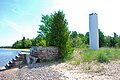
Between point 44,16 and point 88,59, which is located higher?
point 44,16

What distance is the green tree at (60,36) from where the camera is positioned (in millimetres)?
10995

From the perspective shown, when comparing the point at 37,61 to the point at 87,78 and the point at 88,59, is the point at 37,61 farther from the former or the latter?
the point at 87,78

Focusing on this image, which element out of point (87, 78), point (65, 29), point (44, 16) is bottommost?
point (87, 78)

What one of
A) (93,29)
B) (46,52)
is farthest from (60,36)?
(93,29)

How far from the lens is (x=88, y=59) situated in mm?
9406

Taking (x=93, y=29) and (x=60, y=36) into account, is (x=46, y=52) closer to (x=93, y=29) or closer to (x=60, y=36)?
(x=60, y=36)

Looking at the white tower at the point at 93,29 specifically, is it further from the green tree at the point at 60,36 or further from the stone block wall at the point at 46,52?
the stone block wall at the point at 46,52

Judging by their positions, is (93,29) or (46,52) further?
(93,29)

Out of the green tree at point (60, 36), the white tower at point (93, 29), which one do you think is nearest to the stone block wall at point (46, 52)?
the green tree at point (60, 36)

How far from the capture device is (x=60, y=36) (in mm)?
11094

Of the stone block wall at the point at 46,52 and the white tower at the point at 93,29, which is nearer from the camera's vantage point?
the stone block wall at the point at 46,52

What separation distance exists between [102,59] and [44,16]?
14593 mm

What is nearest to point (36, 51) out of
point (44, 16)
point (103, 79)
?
point (103, 79)

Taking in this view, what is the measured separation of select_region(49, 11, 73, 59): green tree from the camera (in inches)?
433
